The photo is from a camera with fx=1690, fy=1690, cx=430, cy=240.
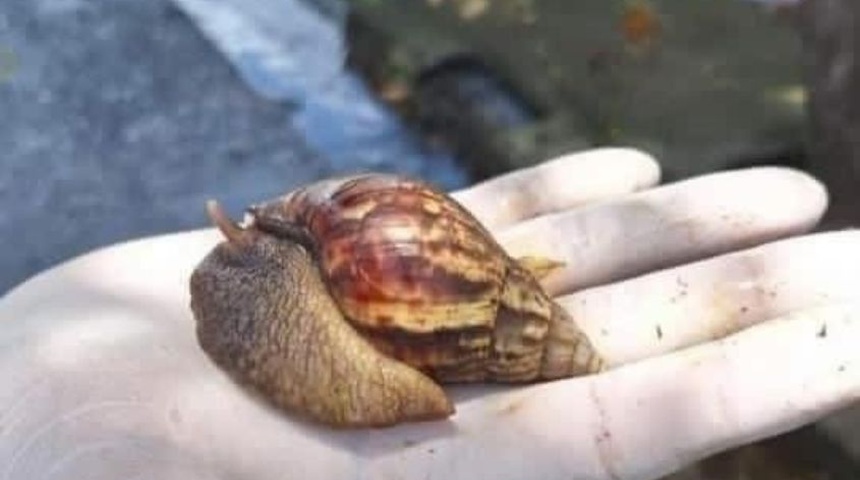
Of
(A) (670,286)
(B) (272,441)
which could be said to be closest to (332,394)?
(B) (272,441)

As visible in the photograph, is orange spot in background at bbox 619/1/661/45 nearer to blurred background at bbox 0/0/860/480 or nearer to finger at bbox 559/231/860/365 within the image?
blurred background at bbox 0/0/860/480

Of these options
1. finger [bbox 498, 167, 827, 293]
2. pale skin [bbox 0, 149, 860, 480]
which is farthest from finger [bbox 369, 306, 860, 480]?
finger [bbox 498, 167, 827, 293]

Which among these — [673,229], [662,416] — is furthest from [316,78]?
[662,416]

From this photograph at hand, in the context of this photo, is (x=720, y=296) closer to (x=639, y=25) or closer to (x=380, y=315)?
(x=380, y=315)

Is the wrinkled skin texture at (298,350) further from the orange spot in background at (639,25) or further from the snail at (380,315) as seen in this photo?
the orange spot in background at (639,25)

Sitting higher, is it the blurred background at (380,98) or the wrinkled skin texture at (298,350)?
the wrinkled skin texture at (298,350)

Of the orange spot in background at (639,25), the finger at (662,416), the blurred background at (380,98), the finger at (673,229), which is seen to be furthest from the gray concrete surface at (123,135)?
the finger at (662,416)
